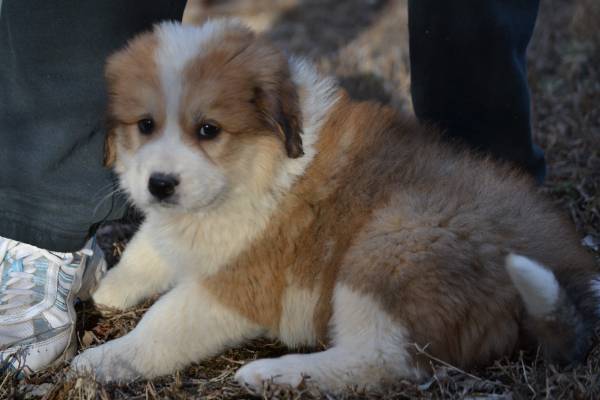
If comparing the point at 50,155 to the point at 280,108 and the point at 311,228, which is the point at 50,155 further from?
the point at 311,228

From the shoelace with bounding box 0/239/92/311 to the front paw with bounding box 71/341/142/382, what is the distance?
37cm

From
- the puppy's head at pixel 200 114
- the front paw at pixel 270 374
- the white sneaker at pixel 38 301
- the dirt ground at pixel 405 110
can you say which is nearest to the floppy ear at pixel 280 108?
the puppy's head at pixel 200 114

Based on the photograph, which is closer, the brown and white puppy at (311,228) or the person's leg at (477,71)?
the brown and white puppy at (311,228)

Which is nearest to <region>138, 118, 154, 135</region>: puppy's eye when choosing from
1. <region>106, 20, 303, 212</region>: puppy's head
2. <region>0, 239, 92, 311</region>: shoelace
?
<region>106, 20, 303, 212</region>: puppy's head

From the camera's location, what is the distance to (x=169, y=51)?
2.65m

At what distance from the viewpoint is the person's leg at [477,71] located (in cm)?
340

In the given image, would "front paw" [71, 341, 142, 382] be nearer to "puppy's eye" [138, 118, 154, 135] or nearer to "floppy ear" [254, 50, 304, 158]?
"puppy's eye" [138, 118, 154, 135]

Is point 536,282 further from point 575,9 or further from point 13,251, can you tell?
point 575,9

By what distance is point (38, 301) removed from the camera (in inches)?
116

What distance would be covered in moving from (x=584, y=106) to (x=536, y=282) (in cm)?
312

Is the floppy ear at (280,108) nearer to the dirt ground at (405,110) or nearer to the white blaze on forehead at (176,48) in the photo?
the white blaze on forehead at (176,48)

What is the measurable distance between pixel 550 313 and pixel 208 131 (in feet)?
4.11

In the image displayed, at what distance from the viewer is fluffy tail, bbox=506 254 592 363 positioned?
7.45ft

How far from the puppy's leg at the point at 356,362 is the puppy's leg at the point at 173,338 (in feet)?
0.91
